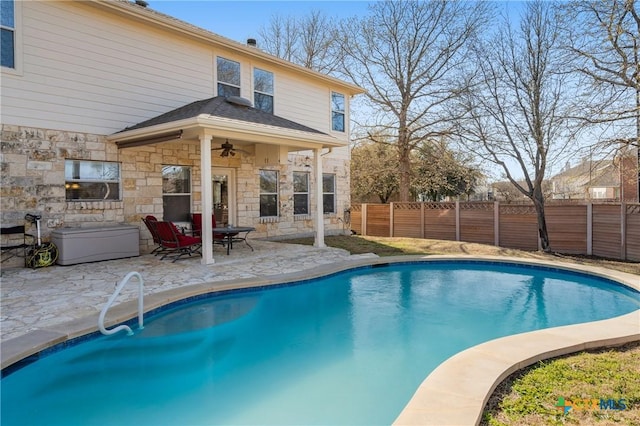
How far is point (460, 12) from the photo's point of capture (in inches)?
696

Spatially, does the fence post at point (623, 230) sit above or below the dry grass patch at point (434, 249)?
above

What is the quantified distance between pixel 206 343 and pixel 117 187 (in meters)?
6.14

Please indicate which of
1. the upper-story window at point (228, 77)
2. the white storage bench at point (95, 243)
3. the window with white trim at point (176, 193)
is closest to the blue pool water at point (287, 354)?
the white storage bench at point (95, 243)

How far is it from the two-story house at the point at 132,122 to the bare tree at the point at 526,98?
533 centimetres

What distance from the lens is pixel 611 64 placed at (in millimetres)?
8953

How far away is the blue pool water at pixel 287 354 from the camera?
142 inches

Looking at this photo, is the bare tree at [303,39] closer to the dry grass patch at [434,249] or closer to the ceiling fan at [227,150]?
the dry grass patch at [434,249]

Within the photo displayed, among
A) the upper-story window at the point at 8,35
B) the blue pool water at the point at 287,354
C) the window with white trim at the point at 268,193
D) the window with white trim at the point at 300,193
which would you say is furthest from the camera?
the window with white trim at the point at 300,193

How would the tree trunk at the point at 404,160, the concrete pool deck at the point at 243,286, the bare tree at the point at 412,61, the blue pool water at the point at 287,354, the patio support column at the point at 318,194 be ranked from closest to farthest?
the concrete pool deck at the point at 243,286, the blue pool water at the point at 287,354, the patio support column at the point at 318,194, the bare tree at the point at 412,61, the tree trunk at the point at 404,160

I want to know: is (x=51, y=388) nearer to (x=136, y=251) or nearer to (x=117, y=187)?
(x=136, y=251)

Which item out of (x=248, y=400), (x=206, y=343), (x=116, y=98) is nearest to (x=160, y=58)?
(x=116, y=98)

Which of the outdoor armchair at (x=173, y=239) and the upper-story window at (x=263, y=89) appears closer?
the outdoor armchair at (x=173, y=239)

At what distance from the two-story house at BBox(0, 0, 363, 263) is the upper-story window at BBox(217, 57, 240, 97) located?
30 millimetres

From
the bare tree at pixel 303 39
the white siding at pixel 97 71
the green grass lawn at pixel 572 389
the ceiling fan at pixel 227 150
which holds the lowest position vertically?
the green grass lawn at pixel 572 389
